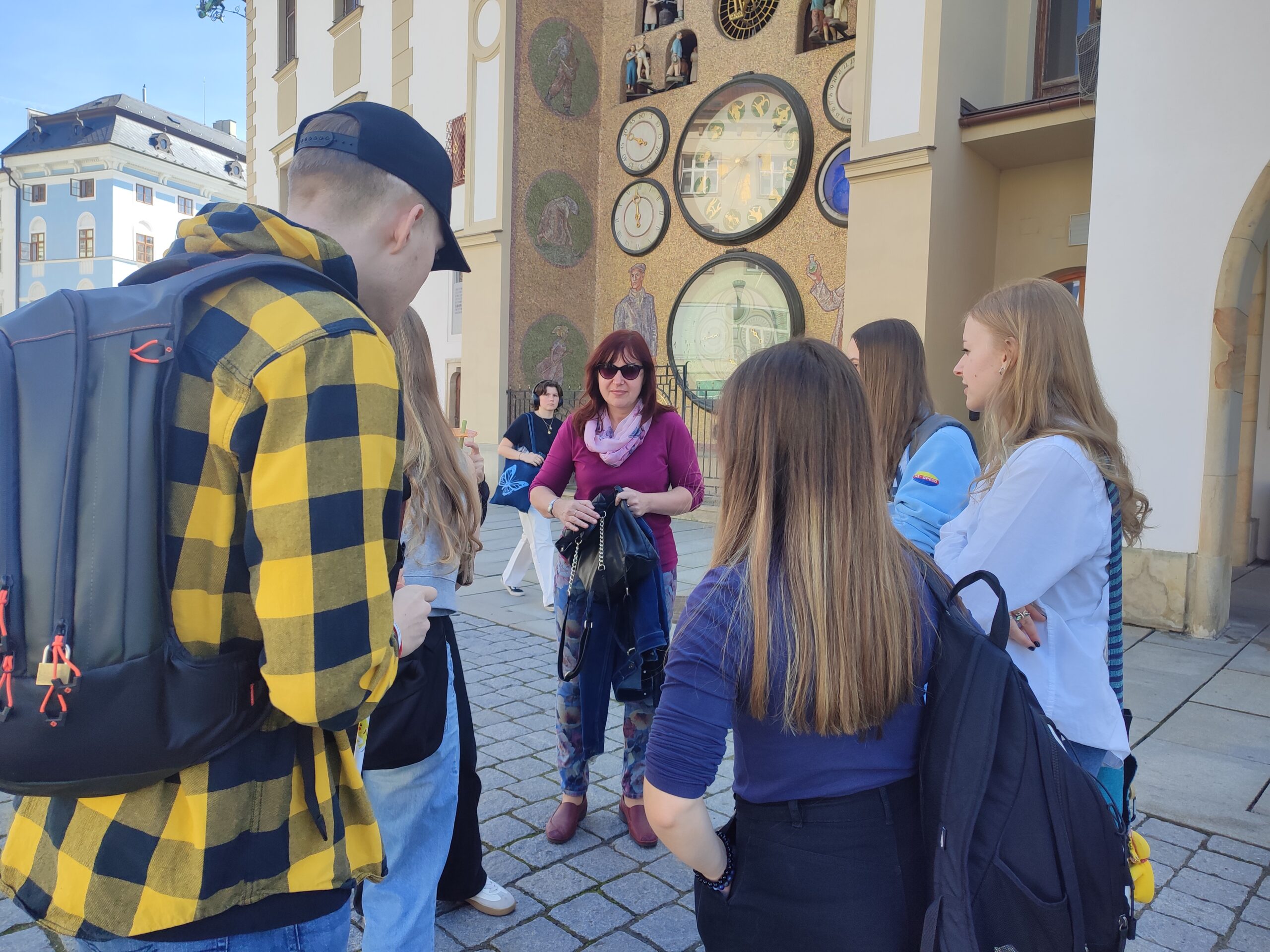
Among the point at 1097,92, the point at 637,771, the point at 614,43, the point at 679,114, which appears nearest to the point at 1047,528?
the point at 637,771

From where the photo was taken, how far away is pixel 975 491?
208cm

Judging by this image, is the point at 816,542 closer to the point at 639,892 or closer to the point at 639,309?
the point at 639,892

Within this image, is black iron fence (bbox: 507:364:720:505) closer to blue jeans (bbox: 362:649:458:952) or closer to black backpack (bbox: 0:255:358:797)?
blue jeans (bbox: 362:649:458:952)

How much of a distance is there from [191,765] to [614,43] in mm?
13901

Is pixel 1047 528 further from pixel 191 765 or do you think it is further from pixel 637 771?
pixel 637 771

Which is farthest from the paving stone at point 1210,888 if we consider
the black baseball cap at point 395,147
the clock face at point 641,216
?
the clock face at point 641,216

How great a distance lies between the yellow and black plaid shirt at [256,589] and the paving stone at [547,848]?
2.05 meters

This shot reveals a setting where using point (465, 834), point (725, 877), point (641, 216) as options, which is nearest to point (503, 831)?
point (465, 834)

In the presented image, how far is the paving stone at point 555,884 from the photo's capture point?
2688 mm

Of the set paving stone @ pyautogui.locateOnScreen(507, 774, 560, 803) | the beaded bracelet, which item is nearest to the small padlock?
the beaded bracelet

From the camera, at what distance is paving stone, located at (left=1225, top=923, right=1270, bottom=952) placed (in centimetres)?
246

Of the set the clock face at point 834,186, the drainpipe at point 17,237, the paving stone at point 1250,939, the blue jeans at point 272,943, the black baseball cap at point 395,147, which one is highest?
the drainpipe at point 17,237

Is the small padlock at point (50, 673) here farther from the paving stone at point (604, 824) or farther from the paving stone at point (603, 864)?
the paving stone at point (604, 824)

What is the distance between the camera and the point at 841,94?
10.1m
